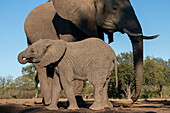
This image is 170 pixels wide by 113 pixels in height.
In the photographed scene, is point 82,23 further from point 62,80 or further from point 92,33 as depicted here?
point 62,80

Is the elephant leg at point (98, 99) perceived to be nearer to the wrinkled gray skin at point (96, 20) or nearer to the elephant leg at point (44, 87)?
the wrinkled gray skin at point (96, 20)

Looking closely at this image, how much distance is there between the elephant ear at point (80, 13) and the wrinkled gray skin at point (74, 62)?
1199mm

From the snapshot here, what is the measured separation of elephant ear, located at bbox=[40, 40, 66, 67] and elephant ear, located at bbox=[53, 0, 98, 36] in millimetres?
1425

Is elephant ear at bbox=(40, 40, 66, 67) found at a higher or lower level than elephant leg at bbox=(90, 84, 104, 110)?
higher

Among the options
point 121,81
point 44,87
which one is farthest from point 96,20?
point 121,81

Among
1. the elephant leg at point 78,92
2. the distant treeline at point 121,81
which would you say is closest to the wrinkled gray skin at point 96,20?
the elephant leg at point 78,92

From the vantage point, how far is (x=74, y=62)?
19.6 feet

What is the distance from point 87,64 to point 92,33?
5.47 ft

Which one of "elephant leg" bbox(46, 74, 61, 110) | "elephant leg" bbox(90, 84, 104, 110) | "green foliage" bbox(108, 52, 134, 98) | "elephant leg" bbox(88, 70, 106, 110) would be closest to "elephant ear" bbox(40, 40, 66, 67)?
"elephant leg" bbox(46, 74, 61, 110)

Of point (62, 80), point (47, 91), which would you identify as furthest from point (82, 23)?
point (47, 91)

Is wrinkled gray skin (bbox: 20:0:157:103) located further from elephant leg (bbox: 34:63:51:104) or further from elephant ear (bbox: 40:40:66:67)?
elephant ear (bbox: 40:40:66:67)

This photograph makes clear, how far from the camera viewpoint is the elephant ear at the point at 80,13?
7180 millimetres

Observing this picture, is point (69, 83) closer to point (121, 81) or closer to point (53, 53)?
point (53, 53)

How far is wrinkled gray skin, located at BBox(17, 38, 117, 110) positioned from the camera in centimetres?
587
